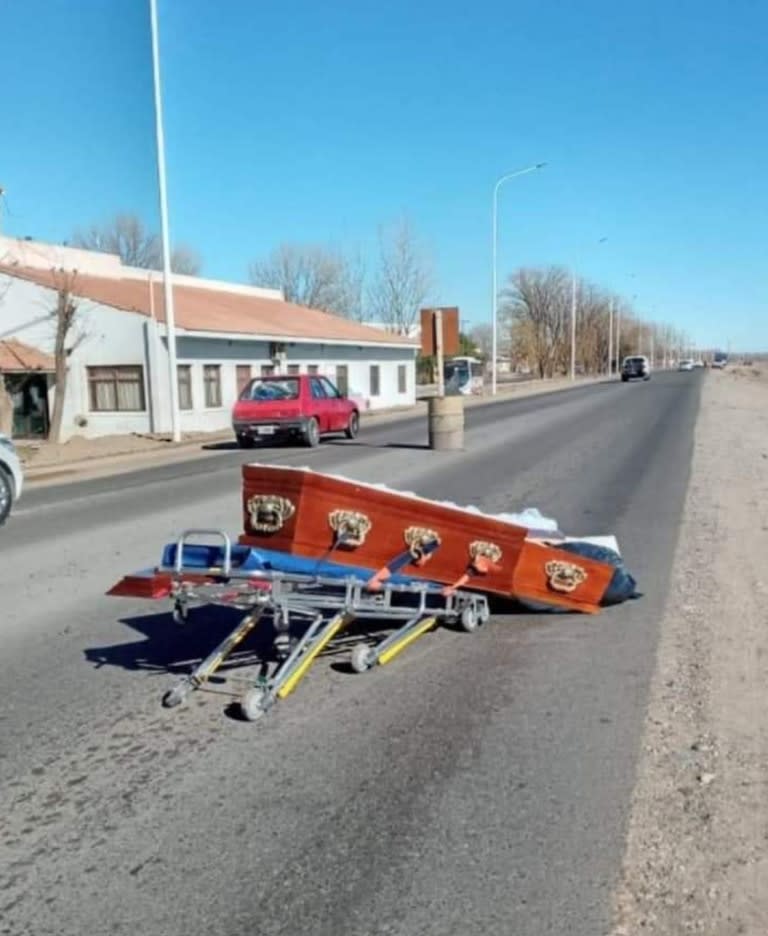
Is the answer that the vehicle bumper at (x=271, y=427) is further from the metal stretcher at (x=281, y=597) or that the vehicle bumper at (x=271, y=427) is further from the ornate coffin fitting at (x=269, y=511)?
the ornate coffin fitting at (x=269, y=511)

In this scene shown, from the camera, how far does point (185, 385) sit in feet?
88.2

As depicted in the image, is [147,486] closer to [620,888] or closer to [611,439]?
[611,439]

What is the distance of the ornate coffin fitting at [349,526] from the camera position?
15.9 feet

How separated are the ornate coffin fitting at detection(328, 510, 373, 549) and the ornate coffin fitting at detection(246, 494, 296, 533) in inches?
9.5

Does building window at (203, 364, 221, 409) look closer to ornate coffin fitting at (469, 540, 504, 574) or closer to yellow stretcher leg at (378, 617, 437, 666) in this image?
yellow stretcher leg at (378, 617, 437, 666)

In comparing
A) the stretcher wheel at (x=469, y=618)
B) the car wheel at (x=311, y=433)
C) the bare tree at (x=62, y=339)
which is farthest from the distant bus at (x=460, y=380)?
the stretcher wheel at (x=469, y=618)

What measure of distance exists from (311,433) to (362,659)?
1643cm

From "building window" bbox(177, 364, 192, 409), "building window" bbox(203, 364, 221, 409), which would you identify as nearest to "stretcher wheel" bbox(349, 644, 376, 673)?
"building window" bbox(177, 364, 192, 409)

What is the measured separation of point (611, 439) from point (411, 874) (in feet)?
59.7

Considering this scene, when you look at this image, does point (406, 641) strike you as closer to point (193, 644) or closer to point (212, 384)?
point (193, 644)

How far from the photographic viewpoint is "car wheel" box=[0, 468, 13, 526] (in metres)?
10.7

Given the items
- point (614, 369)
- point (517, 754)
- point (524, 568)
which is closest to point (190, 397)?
point (524, 568)

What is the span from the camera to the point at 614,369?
12331cm

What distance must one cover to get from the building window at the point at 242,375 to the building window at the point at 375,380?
11456mm
